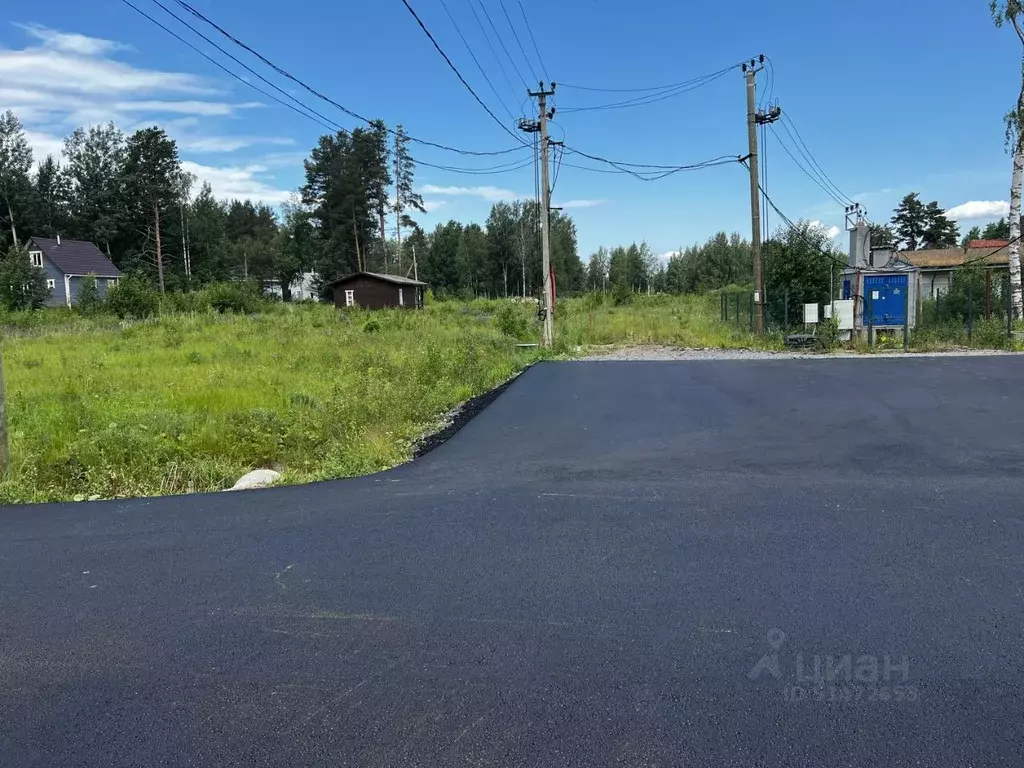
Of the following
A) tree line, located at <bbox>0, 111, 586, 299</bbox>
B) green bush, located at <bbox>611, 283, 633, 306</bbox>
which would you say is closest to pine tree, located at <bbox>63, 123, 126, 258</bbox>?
tree line, located at <bbox>0, 111, 586, 299</bbox>

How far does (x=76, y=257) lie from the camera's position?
5697 centimetres

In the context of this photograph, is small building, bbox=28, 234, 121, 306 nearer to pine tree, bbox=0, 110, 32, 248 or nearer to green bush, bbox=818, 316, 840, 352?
pine tree, bbox=0, 110, 32, 248

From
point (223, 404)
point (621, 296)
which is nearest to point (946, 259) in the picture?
point (621, 296)

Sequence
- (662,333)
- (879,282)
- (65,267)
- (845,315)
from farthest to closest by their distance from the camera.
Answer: (65,267)
(662,333)
(879,282)
(845,315)

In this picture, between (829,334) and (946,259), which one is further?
(946,259)

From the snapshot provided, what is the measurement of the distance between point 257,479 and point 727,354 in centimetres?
1534

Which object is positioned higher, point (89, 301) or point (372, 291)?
point (372, 291)

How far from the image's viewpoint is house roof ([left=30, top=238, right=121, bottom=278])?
54.8m

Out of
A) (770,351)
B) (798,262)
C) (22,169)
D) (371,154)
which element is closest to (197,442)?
(770,351)

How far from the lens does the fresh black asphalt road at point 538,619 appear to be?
2.62m

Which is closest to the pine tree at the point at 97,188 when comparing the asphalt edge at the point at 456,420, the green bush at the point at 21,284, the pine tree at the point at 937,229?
the green bush at the point at 21,284

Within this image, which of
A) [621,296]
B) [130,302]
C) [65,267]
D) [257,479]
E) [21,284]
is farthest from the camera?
[65,267]

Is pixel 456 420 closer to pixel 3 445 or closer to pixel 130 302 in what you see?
pixel 3 445

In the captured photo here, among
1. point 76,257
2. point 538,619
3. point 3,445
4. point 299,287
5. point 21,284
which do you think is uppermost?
point 76,257
